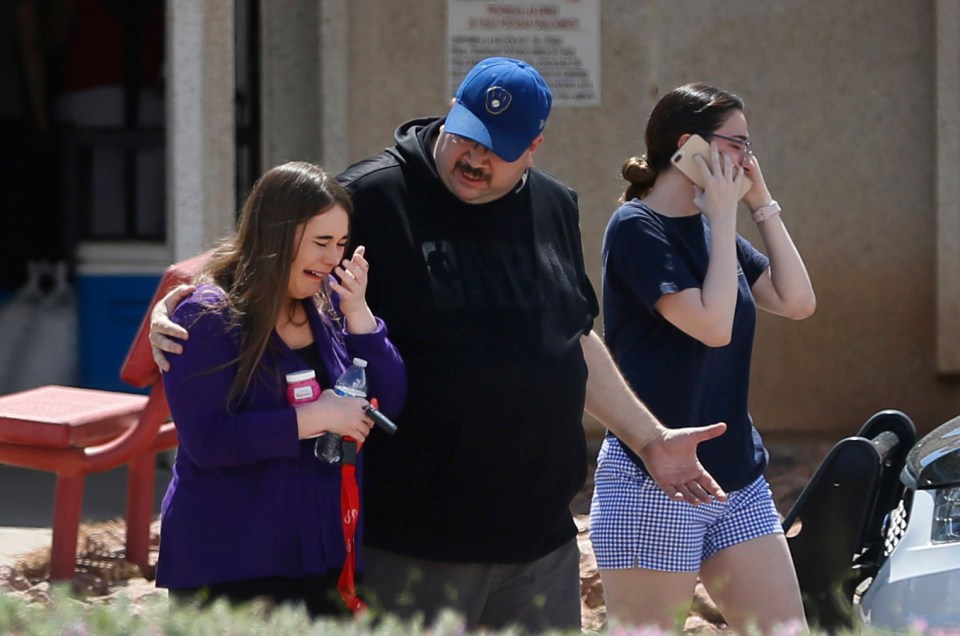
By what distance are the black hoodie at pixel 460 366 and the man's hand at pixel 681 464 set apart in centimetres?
31

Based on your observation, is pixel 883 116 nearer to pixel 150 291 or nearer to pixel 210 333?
pixel 150 291

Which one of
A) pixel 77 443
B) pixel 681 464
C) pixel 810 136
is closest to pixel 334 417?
pixel 681 464

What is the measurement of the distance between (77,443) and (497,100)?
8.85 ft

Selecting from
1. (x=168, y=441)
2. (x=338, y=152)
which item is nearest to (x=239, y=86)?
(x=338, y=152)

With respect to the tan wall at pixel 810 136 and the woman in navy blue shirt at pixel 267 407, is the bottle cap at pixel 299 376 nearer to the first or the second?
the woman in navy blue shirt at pixel 267 407

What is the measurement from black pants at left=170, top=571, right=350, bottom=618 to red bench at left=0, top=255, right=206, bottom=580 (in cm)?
224

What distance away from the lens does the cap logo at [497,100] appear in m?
3.30

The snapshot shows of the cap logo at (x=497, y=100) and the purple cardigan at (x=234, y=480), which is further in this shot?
the cap logo at (x=497, y=100)

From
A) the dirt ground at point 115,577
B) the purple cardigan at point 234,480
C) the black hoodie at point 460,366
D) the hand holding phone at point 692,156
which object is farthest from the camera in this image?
the dirt ground at point 115,577

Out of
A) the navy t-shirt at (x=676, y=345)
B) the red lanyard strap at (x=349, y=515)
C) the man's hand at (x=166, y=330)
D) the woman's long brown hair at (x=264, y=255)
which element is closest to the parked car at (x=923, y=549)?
the navy t-shirt at (x=676, y=345)

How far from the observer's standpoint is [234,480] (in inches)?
119

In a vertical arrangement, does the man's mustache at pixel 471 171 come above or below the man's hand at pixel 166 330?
above

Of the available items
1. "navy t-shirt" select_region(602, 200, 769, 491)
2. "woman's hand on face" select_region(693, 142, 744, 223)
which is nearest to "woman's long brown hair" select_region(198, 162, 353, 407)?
"navy t-shirt" select_region(602, 200, 769, 491)

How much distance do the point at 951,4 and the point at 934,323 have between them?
1.73m
